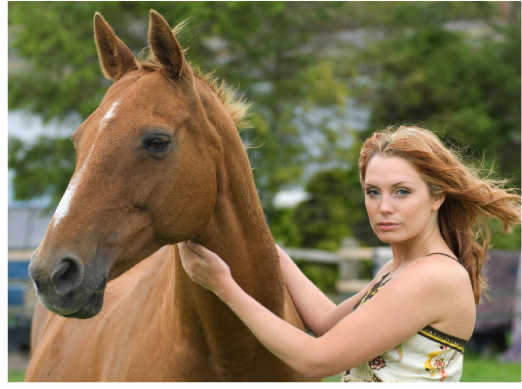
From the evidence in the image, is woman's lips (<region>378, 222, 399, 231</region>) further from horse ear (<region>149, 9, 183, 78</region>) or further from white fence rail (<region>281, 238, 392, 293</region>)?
white fence rail (<region>281, 238, 392, 293</region>)

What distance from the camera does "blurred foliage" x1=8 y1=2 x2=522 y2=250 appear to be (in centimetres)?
905

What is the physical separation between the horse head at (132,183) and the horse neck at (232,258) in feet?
0.26

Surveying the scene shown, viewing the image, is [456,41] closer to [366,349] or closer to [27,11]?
[27,11]

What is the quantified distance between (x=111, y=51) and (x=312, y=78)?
8340mm

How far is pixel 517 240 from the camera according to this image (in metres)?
10.2

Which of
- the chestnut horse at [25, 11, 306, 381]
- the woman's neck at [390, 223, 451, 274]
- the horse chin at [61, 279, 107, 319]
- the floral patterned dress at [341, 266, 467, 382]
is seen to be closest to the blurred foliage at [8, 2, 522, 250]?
the chestnut horse at [25, 11, 306, 381]

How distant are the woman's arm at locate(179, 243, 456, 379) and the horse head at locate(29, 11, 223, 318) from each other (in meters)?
0.47

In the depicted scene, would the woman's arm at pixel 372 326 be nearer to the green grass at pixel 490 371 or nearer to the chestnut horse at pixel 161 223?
the chestnut horse at pixel 161 223

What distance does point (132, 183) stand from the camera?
1.73 metres

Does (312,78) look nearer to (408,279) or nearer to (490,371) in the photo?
(490,371)

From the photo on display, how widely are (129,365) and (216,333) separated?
1.50ft

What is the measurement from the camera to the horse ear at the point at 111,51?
203cm

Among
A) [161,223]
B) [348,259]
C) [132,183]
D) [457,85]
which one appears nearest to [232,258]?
[161,223]
